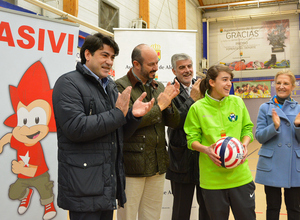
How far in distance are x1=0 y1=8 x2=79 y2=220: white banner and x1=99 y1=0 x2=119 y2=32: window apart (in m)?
4.01

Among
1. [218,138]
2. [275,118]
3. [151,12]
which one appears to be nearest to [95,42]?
[218,138]

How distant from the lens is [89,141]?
5.45ft

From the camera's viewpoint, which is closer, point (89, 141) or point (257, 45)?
point (89, 141)

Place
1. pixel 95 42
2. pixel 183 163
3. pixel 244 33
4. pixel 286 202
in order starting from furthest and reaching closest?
pixel 244 33 → pixel 286 202 → pixel 183 163 → pixel 95 42

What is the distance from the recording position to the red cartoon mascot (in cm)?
262

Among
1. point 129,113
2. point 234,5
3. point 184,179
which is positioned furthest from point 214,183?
point 234,5

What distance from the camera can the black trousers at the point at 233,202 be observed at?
204cm

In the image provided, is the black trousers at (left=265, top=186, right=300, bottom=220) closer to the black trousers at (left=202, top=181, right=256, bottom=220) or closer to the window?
the black trousers at (left=202, top=181, right=256, bottom=220)

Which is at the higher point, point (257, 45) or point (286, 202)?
point (257, 45)

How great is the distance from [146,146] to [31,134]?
3.85ft

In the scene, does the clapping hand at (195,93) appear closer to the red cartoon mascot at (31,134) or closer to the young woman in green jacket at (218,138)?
the young woman in green jacket at (218,138)

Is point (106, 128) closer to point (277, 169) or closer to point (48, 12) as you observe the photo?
point (277, 169)

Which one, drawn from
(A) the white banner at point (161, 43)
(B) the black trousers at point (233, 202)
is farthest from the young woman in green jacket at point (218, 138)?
(A) the white banner at point (161, 43)

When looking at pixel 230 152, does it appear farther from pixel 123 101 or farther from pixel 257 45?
pixel 257 45
